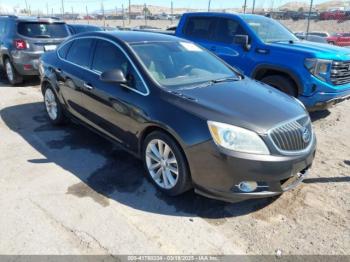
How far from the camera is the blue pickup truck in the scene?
5.79 m

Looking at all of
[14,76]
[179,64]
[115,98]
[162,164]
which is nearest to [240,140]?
[162,164]

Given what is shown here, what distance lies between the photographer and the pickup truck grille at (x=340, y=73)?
5891mm

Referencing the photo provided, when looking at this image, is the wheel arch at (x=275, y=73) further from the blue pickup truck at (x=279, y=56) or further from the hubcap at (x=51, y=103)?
the hubcap at (x=51, y=103)

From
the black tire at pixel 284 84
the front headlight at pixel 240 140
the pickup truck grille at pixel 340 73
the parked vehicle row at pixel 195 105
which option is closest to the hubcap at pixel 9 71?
the parked vehicle row at pixel 195 105

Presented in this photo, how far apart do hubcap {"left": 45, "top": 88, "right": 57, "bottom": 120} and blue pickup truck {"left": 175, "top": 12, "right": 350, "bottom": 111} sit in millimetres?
3548

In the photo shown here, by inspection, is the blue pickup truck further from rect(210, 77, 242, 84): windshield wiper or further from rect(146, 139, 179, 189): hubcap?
rect(146, 139, 179, 189): hubcap

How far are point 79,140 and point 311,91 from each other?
13.1ft

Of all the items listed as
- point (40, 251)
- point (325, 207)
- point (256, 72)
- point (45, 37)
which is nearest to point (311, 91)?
point (256, 72)

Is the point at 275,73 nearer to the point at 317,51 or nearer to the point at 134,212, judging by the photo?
the point at 317,51

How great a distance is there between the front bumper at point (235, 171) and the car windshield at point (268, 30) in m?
4.13

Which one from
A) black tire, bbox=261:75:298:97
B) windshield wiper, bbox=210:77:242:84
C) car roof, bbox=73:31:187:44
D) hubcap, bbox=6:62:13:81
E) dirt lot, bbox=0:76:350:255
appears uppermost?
car roof, bbox=73:31:187:44

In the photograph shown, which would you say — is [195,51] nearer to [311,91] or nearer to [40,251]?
[311,91]

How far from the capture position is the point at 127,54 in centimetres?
404

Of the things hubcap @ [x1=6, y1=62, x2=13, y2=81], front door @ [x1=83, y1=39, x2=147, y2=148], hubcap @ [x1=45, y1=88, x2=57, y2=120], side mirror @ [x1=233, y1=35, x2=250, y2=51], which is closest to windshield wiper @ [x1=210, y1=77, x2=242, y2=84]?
front door @ [x1=83, y1=39, x2=147, y2=148]
